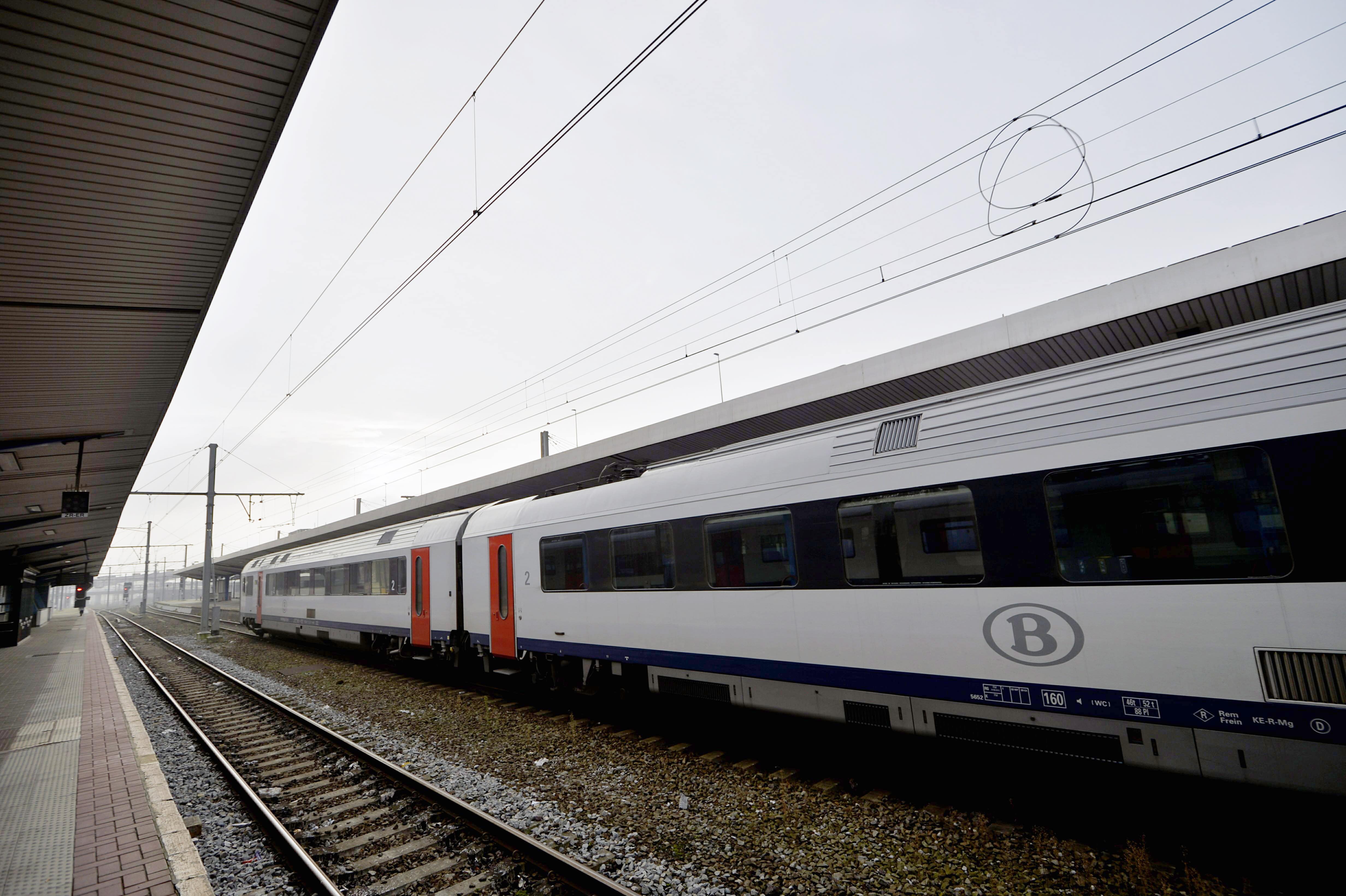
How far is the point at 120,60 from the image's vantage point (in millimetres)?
4406

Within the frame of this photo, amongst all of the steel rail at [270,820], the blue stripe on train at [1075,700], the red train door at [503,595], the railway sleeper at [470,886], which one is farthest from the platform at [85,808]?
the blue stripe on train at [1075,700]

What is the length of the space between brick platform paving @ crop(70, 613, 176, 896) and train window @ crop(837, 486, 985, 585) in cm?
589

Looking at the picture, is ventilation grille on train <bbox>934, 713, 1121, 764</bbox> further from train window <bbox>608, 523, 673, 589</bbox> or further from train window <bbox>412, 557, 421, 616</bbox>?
train window <bbox>412, 557, 421, 616</bbox>

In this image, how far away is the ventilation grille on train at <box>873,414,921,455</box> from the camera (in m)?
6.15

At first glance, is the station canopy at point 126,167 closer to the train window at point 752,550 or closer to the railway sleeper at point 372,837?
the train window at point 752,550

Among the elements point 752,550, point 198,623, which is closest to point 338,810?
point 752,550

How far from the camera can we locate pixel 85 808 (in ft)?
20.1

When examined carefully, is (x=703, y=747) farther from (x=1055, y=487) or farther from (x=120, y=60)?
(x=120, y=60)

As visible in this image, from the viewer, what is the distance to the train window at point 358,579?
16312 millimetres

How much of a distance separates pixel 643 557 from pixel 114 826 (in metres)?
5.66

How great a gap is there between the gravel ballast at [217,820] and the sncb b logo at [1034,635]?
19.0ft

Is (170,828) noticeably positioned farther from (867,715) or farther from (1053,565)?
(1053,565)

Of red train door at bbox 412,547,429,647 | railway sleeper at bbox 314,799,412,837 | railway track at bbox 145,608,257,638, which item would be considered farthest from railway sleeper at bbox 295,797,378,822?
railway track at bbox 145,608,257,638

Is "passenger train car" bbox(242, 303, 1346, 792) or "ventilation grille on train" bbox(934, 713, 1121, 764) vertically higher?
"passenger train car" bbox(242, 303, 1346, 792)
